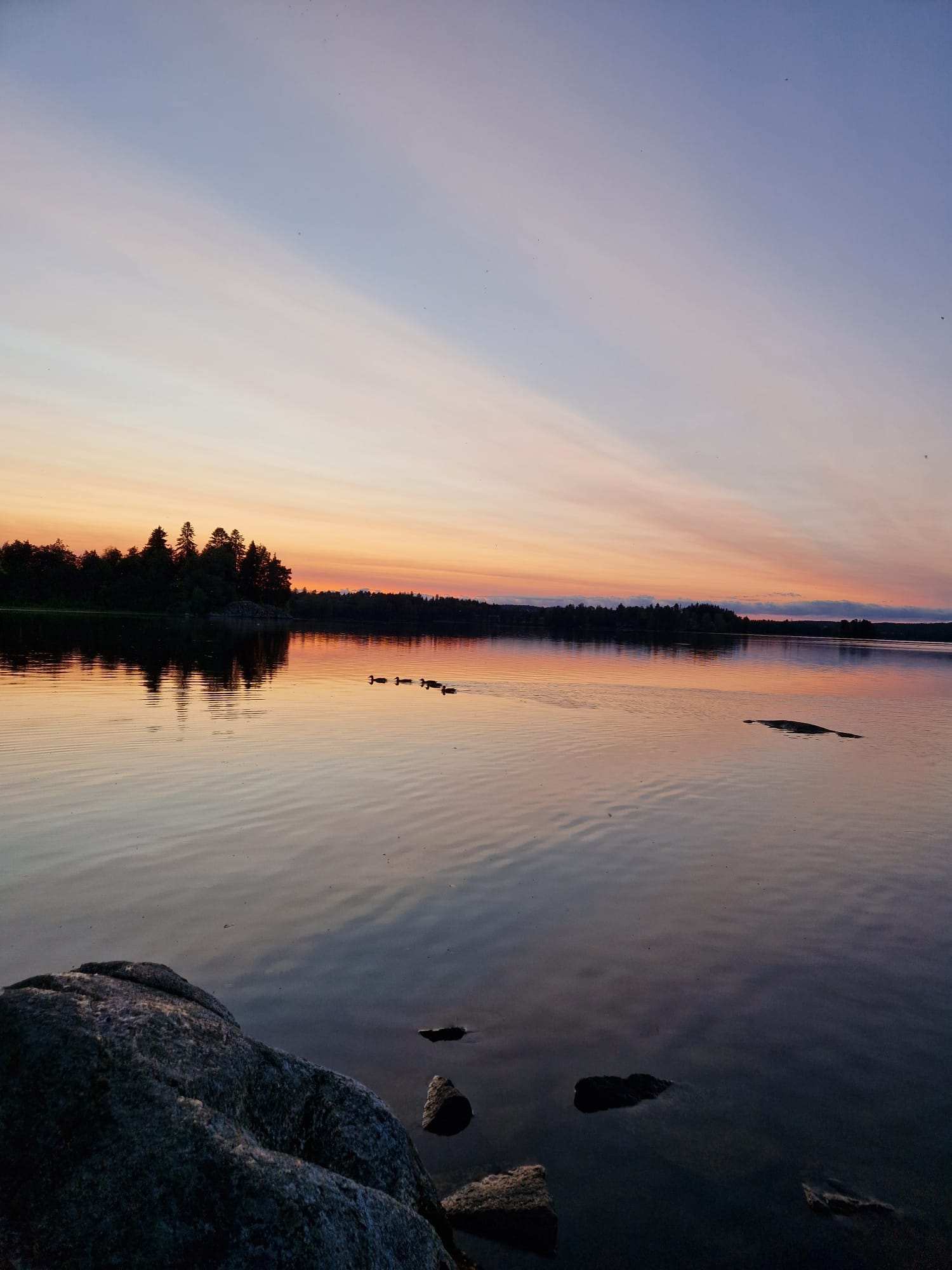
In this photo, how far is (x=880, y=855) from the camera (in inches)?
719

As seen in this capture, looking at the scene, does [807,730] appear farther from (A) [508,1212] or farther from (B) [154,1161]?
(B) [154,1161]

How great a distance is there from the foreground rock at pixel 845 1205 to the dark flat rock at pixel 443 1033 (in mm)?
4022

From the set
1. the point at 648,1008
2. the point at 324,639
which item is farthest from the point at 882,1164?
the point at 324,639

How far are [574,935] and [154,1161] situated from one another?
31.8 feet

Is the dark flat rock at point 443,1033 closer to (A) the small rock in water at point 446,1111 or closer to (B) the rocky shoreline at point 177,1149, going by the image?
(A) the small rock in water at point 446,1111

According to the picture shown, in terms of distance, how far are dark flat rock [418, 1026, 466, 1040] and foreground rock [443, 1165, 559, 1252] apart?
8.14 feet

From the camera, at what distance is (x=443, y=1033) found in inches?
371

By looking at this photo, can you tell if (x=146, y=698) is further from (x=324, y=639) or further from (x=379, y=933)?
(x=324, y=639)

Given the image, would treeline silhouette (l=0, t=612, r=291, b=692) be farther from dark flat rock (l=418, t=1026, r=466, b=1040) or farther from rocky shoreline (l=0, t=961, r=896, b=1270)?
rocky shoreline (l=0, t=961, r=896, b=1270)

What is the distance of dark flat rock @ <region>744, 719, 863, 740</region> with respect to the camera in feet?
126

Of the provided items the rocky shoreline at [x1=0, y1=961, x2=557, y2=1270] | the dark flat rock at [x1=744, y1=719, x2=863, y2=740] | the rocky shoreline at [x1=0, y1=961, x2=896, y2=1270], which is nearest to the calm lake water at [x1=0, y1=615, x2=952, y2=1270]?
the rocky shoreline at [x1=0, y1=961, x2=896, y2=1270]

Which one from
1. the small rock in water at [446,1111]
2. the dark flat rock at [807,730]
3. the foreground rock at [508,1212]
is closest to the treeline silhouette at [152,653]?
the dark flat rock at [807,730]

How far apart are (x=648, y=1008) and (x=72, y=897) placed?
9.52m

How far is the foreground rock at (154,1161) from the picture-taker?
147 inches
